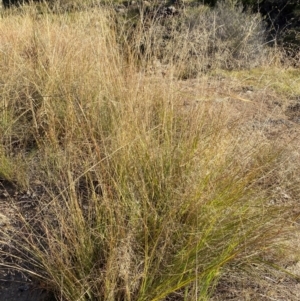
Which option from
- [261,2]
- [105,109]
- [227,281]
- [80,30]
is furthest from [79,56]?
[261,2]

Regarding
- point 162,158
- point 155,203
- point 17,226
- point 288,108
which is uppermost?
point 162,158

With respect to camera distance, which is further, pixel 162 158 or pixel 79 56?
pixel 79 56

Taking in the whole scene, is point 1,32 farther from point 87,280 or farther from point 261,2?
point 261,2

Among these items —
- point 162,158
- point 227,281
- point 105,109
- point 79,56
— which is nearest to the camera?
point 227,281

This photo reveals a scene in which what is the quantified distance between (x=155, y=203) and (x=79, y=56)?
5.45 ft

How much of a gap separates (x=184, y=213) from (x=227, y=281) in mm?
339

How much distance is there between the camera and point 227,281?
1.84m

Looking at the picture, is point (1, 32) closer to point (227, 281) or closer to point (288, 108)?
point (288, 108)

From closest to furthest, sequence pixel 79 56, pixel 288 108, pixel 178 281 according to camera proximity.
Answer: pixel 178 281 → pixel 79 56 → pixel 288 108

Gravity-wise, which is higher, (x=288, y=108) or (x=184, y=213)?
(x=184, y=213)

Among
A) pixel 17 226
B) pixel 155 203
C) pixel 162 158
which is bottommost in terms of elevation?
pixel 17 226

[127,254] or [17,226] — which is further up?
[127,254]

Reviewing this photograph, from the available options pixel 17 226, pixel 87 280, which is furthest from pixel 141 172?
pixel 17 226

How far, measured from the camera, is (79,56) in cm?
321
